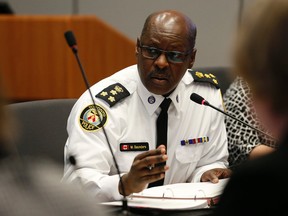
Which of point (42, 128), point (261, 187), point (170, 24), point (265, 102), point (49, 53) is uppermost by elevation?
point (265, 102)

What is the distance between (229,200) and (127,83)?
1371 millimetres

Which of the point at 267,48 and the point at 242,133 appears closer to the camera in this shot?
the point at 267,48

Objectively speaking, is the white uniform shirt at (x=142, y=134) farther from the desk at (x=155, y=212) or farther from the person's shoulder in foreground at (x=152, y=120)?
the desk at (x=155, y=212)

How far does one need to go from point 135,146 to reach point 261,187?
4.15ft

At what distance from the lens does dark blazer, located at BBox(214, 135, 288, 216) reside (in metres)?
1.05

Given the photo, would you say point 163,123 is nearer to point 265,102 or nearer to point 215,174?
point 215,174

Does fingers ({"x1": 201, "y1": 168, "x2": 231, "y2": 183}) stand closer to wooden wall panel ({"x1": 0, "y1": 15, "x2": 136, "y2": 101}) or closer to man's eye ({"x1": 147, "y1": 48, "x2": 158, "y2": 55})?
man's eye ({"x1": 147, "y1": 48, "x2": 158, "y2": 55})

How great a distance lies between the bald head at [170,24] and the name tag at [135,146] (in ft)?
1.30

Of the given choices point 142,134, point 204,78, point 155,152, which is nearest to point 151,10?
point 204,78

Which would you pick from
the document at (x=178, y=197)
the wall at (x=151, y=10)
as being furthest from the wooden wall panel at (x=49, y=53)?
the document at (x=178, y=197)

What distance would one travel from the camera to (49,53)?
363cm

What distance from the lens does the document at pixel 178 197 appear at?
187 cm

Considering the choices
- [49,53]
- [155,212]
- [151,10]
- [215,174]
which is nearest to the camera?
[155,212]

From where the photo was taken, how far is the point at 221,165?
2.43 meters
